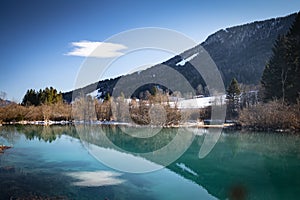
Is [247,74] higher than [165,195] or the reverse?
higher

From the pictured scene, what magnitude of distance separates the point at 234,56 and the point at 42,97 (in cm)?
5488

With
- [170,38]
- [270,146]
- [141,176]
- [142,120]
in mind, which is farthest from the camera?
[142,120]

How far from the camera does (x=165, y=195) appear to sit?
7383 millimetres

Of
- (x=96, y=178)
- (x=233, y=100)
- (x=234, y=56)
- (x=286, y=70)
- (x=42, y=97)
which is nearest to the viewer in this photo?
(x=96, y=178)

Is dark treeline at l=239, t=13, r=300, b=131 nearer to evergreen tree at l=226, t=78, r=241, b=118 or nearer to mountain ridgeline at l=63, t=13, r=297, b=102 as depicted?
evergreen tree at l=226, t=78, r=241, b=118

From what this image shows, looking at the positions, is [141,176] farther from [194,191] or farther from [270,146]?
[270,146]

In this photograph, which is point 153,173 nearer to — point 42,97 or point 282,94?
point 282,94

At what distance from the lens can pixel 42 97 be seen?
4981 cm

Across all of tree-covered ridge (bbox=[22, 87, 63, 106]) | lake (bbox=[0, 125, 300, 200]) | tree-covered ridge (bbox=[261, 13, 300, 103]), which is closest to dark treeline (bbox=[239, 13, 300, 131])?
tree-covered ridge (bbox=[261, 13, 300, 103])

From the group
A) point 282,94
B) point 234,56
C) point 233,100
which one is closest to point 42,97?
point 233,100

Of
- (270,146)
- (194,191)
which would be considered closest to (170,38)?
(270,146)

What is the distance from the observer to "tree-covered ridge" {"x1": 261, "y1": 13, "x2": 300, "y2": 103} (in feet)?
74.7

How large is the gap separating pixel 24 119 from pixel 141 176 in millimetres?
37917

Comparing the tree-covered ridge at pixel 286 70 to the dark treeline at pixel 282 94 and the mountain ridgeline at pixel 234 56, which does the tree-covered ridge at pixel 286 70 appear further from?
the mountain ridgeline at pixel 234 56
